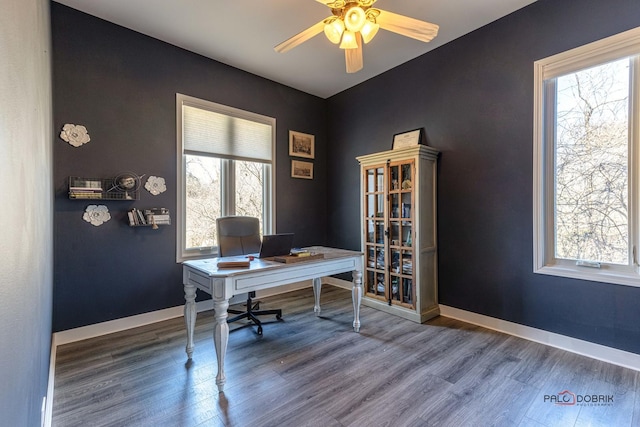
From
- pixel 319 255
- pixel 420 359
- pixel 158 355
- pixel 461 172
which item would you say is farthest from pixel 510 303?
pixel 158 355

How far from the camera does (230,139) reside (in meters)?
3.60

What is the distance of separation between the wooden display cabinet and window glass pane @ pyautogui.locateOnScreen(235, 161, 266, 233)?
4.85 ft

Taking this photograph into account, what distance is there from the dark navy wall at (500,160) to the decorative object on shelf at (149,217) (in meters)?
2.97

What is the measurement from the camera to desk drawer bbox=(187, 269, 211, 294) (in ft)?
6.53

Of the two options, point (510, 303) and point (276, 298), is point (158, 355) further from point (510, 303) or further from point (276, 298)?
point (510, 303)

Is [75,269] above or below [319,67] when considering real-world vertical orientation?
below

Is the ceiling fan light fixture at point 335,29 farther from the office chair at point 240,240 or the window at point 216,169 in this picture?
the window at point 216,169

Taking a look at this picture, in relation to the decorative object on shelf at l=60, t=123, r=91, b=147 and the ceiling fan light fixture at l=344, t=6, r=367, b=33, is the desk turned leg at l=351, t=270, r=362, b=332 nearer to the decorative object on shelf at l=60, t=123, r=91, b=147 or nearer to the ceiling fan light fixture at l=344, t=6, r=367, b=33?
the ceiling fan light fixture at l=344, t=6, r=367, b=33

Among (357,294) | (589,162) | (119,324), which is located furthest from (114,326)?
(589,162)

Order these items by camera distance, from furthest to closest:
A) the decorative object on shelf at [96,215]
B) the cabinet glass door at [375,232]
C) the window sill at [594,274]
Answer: the cabinet glass door at [375,232] → the decorative object on shelf at [96,215] → the window sill at [594,274]

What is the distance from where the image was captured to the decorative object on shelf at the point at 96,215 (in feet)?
8.66

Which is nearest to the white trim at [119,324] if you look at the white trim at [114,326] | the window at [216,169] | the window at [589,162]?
the white trim at [114,326]

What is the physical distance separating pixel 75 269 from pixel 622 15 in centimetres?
493

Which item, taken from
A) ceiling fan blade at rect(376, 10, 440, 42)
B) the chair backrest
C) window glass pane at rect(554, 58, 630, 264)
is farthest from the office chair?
window glass pane at rect(554, 58, 630, 264)
